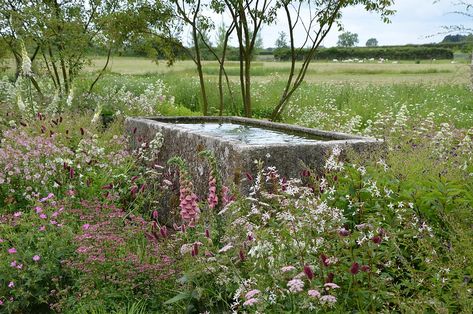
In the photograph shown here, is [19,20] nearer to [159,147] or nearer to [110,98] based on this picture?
[110,98]

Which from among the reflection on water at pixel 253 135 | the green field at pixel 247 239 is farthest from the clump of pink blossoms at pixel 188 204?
the reflection on water at pixel 253 135

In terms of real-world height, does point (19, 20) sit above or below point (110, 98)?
above

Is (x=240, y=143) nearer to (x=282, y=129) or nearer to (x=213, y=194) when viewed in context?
(x=213, y=194)

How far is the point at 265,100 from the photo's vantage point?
16.4m

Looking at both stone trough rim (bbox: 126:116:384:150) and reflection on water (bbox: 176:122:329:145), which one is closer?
stone trough rim (bbox: 126:116:384:150)

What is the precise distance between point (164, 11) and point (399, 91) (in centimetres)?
832

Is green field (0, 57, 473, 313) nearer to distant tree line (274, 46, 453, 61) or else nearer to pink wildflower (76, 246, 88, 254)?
pink wildflower (76, 246, 88, 254)

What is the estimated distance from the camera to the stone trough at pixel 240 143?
4754 mm

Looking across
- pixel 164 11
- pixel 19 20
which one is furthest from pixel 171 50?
pixel 19 20

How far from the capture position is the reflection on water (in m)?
5.70

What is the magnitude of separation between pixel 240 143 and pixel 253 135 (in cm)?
143

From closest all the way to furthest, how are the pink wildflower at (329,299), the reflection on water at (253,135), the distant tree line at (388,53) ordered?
1. the pink wildflower at (329,299)
2. the reflection on water at (253,135)
3. the distant tree line at (388,53)

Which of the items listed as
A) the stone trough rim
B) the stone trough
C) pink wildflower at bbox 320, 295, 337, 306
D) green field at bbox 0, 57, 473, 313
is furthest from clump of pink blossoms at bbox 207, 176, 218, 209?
pink wildflower at bbox 320, 295, 337, 306

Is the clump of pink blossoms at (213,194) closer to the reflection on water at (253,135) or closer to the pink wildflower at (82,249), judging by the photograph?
the pink wildflower at (82,249)
